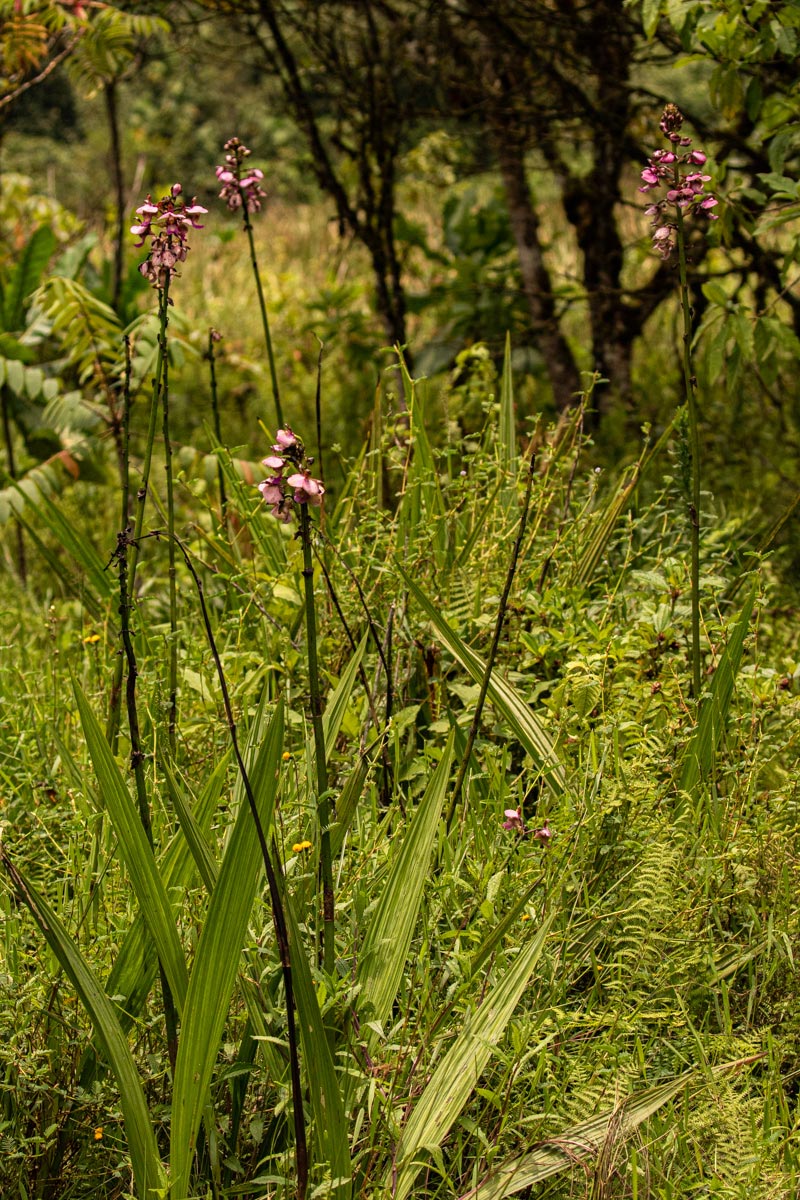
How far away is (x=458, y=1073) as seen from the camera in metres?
1.55

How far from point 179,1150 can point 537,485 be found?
5.98ft

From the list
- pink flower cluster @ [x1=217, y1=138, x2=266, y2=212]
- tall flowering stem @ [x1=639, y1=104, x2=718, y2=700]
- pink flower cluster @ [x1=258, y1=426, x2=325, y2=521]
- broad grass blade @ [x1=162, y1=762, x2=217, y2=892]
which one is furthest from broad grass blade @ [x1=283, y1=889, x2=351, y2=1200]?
pink flower cluster @ [x1=217, y1=138, x2=266, y2=212]

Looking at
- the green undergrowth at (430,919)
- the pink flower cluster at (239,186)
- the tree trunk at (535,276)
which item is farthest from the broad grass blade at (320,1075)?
the tree trunk at (535,276)

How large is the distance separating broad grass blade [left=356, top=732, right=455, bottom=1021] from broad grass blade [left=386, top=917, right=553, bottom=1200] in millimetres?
129

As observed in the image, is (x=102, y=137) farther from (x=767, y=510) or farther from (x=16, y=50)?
(x=767, y=510)

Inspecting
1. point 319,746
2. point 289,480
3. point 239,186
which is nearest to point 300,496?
point 289,480

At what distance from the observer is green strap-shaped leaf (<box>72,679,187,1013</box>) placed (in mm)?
1525

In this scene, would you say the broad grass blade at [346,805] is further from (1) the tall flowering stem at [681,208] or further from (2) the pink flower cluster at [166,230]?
(2) the pink flower cluster at [166,230]

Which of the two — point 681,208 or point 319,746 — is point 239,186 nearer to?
point 681,208

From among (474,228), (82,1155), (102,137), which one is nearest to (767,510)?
(474,228)

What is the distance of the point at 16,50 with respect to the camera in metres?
4.15

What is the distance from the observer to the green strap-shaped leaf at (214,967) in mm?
1458

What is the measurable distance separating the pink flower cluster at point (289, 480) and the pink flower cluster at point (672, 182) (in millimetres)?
920

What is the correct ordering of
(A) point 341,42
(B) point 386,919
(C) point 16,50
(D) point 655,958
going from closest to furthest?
(B) point 386,919 → (D) point 655,958 → (C) point 16,50 → (A) point 341,42
